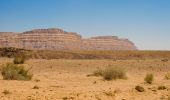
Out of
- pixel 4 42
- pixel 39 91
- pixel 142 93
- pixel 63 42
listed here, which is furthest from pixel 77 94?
pixel 63 42

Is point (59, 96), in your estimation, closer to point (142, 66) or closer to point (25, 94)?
point (25, 94)

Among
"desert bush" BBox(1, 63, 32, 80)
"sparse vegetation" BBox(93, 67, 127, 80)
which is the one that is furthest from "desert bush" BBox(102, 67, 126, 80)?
"desert bush" BBox(1, 63, 32, 80)

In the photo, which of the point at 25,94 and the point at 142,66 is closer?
the point at 25,94

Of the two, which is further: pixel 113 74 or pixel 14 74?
pixel 113 74

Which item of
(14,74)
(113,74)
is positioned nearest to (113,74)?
(113,74)

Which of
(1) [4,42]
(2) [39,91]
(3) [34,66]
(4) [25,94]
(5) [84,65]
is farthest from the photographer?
(1) [4,42]

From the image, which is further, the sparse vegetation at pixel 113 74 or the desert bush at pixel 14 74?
the sparse vegetation at pixel 113 74

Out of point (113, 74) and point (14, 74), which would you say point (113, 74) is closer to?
point (113, 74)

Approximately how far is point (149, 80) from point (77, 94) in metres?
7.44

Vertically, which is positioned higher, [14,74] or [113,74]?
[14,74]

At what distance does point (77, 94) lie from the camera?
15547mm

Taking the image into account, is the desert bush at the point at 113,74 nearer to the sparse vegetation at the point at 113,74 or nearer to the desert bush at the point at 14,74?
the sparse vegetation at the point at 113,74

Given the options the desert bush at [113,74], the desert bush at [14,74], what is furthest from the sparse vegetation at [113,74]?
the desert bush at [14,74]

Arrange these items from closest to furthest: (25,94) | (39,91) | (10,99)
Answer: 1. (10,99)
2. (25,94)
3. (39,91)
